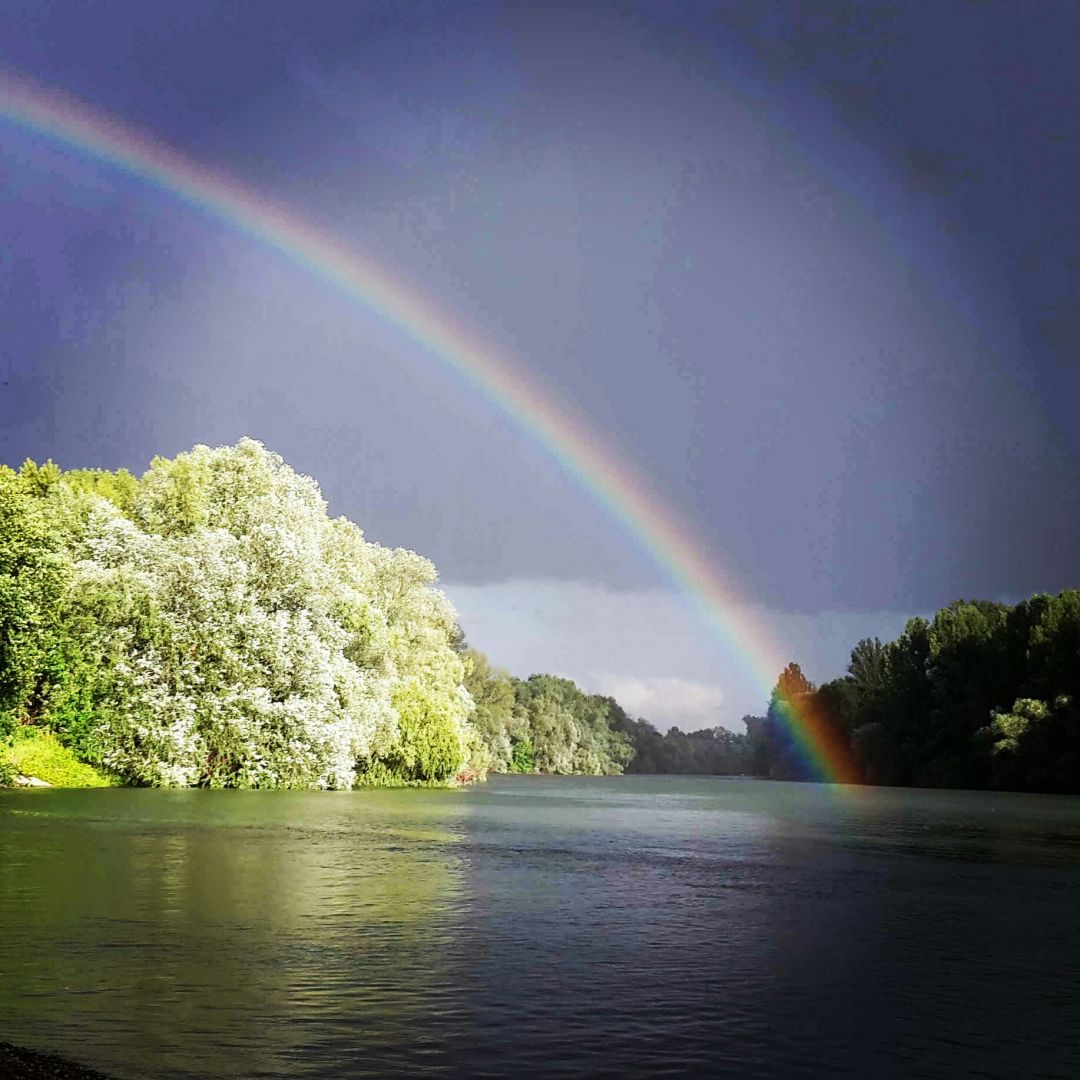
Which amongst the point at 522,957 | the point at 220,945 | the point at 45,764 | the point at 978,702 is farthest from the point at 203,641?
the point at 978,702

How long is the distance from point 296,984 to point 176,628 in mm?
51339

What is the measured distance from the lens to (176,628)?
65.3 metres

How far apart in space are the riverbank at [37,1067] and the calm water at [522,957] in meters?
0.37

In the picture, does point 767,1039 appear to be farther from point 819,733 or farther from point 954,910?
point 819,733

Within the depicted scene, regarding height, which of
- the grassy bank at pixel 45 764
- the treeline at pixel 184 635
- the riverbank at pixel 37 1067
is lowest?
the riverbank at pixel 37 1067

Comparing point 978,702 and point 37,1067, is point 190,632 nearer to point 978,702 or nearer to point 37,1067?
point 37,1067

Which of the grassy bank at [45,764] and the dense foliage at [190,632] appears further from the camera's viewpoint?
the grassy bank at [45,764]

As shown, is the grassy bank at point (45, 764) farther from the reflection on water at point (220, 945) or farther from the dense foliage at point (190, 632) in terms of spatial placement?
the reflection on water at point (220, 945)

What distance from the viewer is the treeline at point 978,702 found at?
358ft

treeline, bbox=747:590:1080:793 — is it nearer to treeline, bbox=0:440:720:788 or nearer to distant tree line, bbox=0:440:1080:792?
distant tree line, bbox=0:440:1080:792

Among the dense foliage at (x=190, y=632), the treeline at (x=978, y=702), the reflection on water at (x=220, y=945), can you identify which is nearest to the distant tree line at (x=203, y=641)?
the dense foliage at (x=190, y=632)

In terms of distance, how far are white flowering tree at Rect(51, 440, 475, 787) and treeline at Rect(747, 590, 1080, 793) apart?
6249 centimetres

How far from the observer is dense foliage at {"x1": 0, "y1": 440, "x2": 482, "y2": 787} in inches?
2564

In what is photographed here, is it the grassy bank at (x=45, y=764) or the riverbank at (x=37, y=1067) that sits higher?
the grassy bank at (x=45, y=764)
